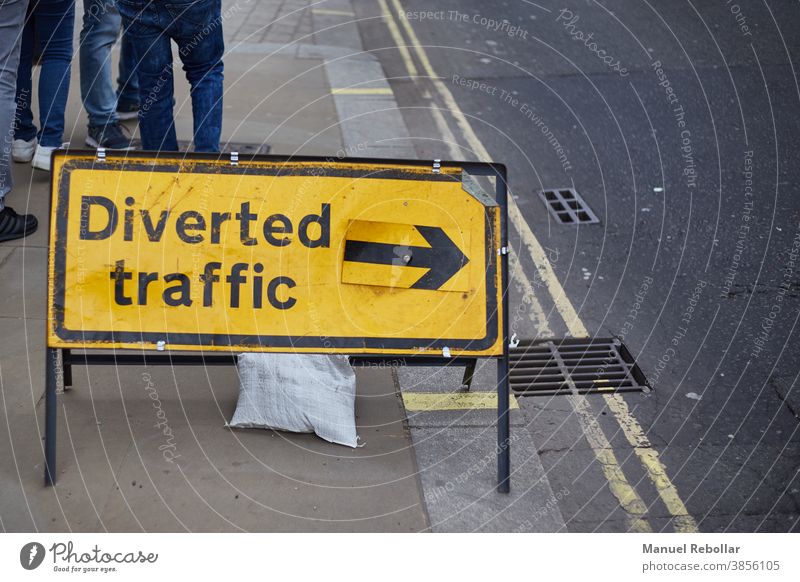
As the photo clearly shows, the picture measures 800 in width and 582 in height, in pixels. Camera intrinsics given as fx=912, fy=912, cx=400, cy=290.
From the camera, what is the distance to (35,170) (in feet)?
22.0

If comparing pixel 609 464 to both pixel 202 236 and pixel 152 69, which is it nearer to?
pixel 202 236

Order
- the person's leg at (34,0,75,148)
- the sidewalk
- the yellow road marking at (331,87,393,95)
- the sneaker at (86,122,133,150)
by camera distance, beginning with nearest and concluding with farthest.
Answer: the sidewalk < the person's leg at (34,0,75,148) < the sneaker at (86,122,133,150) < the yellow road marking at (331,87,393,95)

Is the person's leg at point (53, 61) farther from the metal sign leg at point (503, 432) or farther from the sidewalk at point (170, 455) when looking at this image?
the metal sign leg at point (503, 432)

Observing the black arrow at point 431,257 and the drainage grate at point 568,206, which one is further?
the drainage grate at point 568,206

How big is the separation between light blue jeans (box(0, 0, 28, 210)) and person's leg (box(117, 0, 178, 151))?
62 centimetres

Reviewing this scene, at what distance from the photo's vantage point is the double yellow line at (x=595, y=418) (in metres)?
4.23

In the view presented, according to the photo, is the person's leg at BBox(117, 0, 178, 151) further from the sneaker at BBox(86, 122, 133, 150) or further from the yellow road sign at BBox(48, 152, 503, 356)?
the yellow road sign at BBox(48, 152, 503, 356)

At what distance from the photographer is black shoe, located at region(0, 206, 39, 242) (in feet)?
19.1

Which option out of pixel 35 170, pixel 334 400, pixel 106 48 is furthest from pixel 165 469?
pixel 106 48

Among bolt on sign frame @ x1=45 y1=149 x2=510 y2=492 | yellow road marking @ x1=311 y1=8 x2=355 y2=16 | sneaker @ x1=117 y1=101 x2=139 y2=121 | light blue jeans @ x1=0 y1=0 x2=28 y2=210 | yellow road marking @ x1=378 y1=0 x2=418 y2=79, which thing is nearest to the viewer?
bolt on sign frame @ x1=45 y1=149 x2=510 y2=492

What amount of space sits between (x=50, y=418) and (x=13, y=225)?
2.28 m

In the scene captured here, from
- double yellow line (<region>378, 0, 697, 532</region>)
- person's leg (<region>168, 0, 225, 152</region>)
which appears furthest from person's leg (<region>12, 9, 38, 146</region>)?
double yellow line (<region>378, 0, 697, 532</region>)

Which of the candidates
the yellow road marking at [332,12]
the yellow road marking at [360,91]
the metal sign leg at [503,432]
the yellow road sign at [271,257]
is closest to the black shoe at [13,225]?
the yellow road sign at [271,257]
